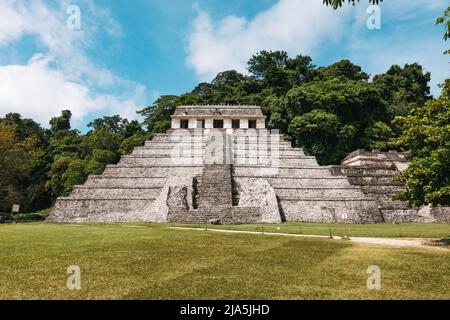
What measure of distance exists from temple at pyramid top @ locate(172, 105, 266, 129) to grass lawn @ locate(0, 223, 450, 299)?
35244 millimetres

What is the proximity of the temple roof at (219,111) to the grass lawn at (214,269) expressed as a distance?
35766 millimetres

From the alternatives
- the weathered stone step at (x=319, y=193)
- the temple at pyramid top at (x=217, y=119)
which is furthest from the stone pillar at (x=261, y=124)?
the weathered stone step at (x=319, y=193)

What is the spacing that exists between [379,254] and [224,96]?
51.9 meters

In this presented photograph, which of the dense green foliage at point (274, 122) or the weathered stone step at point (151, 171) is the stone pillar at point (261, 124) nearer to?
the dense green foliage at point (274, 122)

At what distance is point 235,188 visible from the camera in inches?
1152

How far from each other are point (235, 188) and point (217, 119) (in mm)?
20914

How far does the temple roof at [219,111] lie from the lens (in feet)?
158

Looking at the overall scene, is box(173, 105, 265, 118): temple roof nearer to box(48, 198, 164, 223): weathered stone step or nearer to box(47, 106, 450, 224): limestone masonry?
box(47, 106, 450, 224): limestone masonry

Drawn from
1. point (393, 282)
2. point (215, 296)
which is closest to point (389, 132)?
point (393, 282)

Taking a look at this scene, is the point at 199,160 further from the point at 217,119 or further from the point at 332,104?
the point at 332,104

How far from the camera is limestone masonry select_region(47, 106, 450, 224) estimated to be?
83.0ft

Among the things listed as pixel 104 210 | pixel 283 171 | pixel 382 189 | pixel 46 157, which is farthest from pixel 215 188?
pixel 46 157
